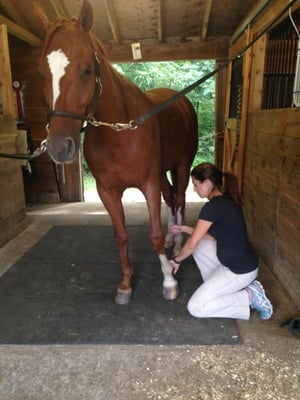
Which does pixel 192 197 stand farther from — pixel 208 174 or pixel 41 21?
pixel 41 21

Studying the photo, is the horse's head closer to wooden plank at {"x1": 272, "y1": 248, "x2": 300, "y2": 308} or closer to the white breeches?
the white breeches

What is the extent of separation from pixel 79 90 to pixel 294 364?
172 centimetres

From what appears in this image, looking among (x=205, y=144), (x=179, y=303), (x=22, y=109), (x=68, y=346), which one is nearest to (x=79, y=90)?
(x=68, y=346)

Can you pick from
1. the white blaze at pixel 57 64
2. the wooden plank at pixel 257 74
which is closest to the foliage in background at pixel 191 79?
the wooden plank at pixel 257 74

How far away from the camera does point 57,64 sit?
4.57 ft

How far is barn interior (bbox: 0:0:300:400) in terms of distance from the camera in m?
1.54

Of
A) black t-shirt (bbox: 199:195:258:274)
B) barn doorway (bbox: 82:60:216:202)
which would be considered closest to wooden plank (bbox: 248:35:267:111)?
black t-shirt (bbox: 199:195:258:274)

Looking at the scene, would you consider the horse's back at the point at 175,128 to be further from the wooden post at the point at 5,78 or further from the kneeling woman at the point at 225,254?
the wooden post at the point at 5,78

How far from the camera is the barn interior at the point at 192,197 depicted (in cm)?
154

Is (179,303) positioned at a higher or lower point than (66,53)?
lower

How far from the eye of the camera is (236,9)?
157 inches

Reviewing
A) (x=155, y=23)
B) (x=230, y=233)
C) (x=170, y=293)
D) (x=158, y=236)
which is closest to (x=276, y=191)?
(x=230, y=233)

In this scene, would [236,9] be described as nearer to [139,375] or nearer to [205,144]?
[139,375]

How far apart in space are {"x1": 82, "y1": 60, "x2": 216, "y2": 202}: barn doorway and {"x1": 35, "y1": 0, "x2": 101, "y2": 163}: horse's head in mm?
8101
